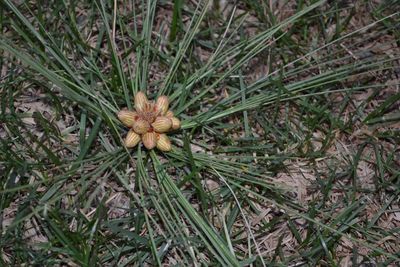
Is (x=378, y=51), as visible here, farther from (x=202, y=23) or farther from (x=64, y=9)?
(x=64, y=9)

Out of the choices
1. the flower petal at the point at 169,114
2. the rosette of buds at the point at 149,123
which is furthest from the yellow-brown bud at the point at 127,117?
the flower petal at the point at 169,114

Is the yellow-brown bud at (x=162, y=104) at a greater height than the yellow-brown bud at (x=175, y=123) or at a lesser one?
greater

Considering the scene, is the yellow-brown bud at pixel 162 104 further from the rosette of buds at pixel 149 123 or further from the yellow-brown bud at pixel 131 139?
the yellow-brown bud at pixel 131 139

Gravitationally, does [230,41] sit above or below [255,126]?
above

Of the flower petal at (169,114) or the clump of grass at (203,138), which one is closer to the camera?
the clump of grass at (203,138)

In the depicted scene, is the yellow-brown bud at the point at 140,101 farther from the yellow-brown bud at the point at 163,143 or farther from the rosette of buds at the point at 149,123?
the yellow-brown bud at the point at 163,143

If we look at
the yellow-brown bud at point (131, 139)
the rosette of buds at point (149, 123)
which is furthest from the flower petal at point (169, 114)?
the yellow-brown bud at point (131, 139)

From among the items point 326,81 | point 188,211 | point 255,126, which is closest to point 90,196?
point 188,211

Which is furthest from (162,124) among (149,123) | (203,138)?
(203,138)
